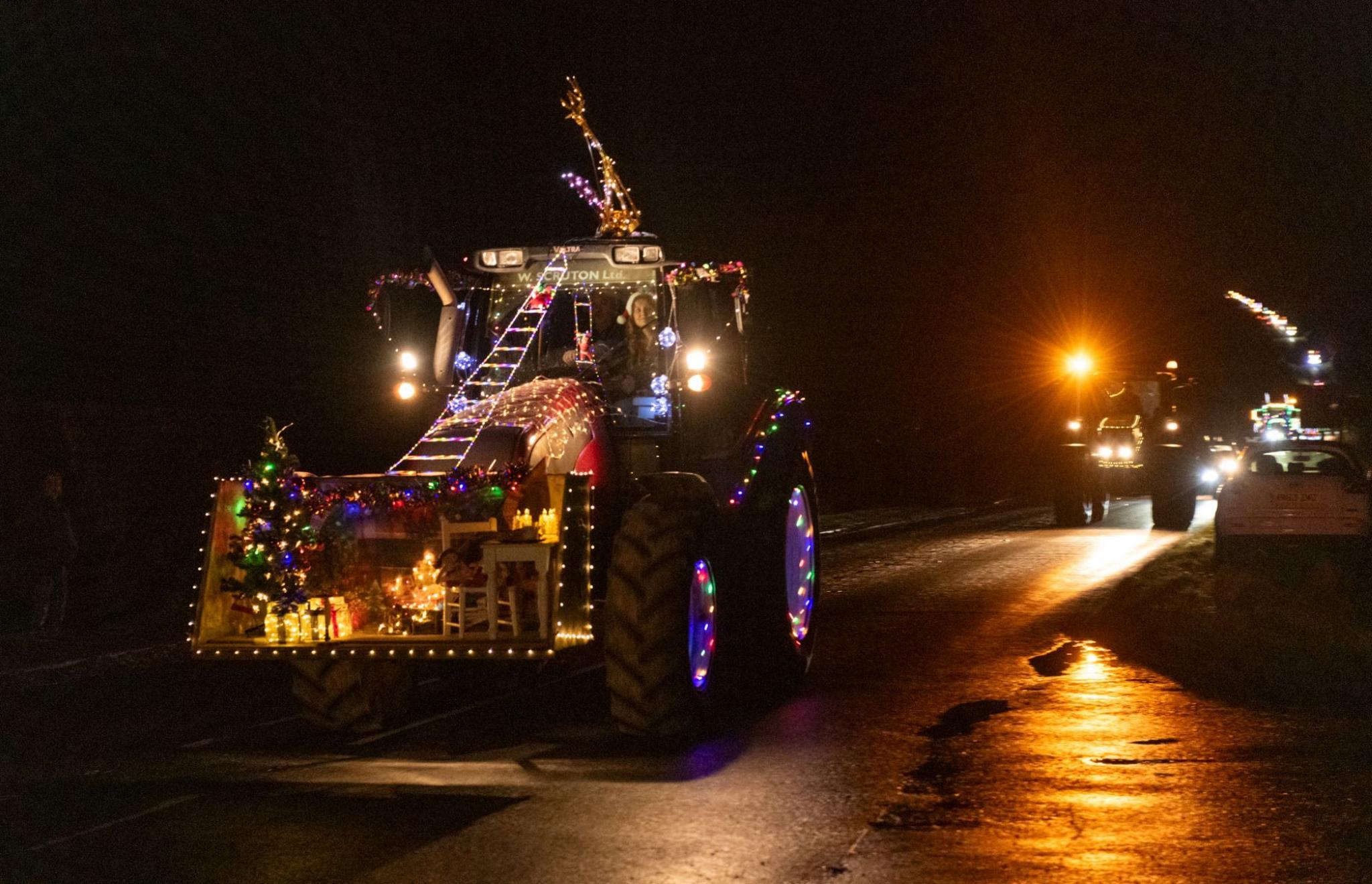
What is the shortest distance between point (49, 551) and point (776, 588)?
28.2 feet

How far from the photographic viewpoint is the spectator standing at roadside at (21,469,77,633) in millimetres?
16781

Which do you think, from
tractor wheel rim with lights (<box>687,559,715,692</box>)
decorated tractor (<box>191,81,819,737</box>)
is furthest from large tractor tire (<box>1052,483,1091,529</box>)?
tractor wheel rim with lights (<box>687,559,715,692</box>)

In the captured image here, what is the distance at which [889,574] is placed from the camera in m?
21.8

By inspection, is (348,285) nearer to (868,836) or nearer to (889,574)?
(889,574)

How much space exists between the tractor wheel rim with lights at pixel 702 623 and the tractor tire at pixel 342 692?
201 centimetres

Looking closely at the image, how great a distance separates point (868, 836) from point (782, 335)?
41.4m

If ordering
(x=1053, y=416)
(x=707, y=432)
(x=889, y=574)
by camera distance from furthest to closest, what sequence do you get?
(x=1053, y=416) → (x=889, y=574) → (x=707, y=432)

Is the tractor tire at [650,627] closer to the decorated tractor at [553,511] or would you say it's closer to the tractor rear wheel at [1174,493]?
the decorated tractor at [553,511]

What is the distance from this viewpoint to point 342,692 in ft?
34.8

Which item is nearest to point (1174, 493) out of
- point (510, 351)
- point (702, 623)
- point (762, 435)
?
point (762, 435)

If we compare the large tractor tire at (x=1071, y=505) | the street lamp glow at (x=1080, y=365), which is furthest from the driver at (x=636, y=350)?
the street lamp glow at (x=1080, y=365)

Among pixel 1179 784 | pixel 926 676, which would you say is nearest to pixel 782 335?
pixel 926 676

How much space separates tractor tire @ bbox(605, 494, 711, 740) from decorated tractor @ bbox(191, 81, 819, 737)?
13mm

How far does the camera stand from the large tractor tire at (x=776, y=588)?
12.1 meters
